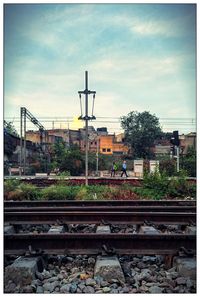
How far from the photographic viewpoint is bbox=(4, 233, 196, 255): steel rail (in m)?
3.14

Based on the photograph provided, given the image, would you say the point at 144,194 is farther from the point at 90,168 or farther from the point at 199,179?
the point at 90,168

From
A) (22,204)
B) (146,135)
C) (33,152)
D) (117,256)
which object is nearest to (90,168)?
(33,152)

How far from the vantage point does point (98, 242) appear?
10.5 ft

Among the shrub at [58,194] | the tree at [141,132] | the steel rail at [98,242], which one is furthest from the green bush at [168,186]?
the tree at [141,132]

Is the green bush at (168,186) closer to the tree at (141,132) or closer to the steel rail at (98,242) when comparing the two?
the steel rail at (98,242)

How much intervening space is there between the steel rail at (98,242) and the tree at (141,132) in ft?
121

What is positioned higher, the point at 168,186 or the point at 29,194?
the point at 168,186

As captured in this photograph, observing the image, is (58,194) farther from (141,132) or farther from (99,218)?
(141,132)

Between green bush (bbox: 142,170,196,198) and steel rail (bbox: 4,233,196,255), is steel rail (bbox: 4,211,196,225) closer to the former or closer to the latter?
steel rail (bbox: 4,233,196,255)

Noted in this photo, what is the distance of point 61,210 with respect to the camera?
4848 mm

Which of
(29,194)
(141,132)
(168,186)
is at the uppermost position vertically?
(141,132)

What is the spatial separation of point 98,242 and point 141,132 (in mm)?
38409

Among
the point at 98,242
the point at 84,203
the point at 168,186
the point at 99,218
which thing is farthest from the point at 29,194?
the point at 98,242

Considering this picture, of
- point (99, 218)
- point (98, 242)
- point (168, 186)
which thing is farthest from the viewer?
point (168, 186)
